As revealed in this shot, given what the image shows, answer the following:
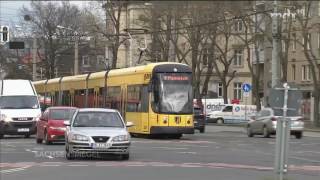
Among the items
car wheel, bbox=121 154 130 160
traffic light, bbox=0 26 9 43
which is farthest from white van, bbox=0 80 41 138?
car wheel, bbox=121 154 130 160

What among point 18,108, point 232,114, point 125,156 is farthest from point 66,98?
point 125,156

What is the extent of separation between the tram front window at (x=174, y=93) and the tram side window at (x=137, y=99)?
2.94 feet

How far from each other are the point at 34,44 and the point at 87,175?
4758 cm

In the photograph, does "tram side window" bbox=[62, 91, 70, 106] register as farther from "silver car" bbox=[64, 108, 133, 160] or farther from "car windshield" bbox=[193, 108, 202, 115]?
"silver car" bbox=[64, 108, 133, 160]

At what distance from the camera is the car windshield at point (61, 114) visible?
2950cm

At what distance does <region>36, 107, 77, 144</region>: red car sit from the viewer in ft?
93.5

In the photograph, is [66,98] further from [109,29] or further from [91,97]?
[109,29]

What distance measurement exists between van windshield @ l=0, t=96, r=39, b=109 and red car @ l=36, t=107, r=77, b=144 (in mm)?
5334

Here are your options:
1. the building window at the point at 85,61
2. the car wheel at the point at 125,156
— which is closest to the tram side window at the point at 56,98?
the building window at the point at 85,61

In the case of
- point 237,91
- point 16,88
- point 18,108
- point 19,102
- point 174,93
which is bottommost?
point 18,108

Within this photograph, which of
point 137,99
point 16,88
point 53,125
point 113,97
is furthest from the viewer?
point 113,97

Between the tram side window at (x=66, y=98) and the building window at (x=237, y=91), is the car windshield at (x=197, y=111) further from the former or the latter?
the building window at (x=237, y=91)

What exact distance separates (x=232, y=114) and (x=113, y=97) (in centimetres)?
3274

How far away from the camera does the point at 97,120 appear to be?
21.2m
